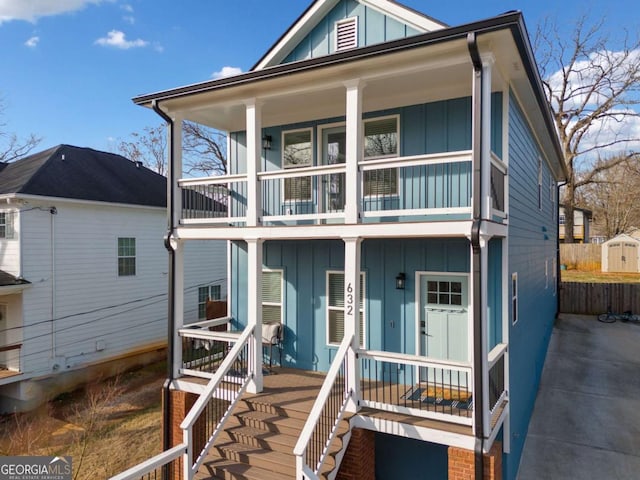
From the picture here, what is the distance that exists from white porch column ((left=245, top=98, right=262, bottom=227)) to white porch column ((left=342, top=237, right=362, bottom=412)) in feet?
6.11

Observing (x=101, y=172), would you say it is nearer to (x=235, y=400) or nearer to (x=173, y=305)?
(x=173, y=305)

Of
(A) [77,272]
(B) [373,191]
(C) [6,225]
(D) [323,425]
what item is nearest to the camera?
(D) [323,425]

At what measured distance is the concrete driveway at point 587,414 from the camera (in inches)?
297

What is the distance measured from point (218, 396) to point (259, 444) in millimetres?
1348

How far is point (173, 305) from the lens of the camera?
789 centimetres

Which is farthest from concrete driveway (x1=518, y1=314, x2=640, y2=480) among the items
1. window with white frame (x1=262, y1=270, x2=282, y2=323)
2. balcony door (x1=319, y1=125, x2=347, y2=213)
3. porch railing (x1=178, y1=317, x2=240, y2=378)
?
balcony door (x1=319, y1=125, x2=347, y2=213)

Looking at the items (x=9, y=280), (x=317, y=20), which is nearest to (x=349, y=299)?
(x=317, y=20)

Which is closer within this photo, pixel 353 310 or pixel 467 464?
pixel 467 464

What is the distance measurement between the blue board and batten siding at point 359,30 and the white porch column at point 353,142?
82.0 inches

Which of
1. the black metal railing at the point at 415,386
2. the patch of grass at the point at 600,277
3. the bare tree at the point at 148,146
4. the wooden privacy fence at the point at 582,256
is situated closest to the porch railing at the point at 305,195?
the black metal railing at the point at 415,386

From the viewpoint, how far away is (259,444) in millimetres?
5992

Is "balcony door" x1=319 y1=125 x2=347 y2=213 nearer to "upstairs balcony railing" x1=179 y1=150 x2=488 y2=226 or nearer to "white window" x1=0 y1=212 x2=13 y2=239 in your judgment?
"upstairs balcony railing" x1=179 y1=150 x2=488 y2=226

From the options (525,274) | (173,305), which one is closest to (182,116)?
(173,305)

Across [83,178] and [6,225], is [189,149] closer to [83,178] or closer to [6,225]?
[83,178]
